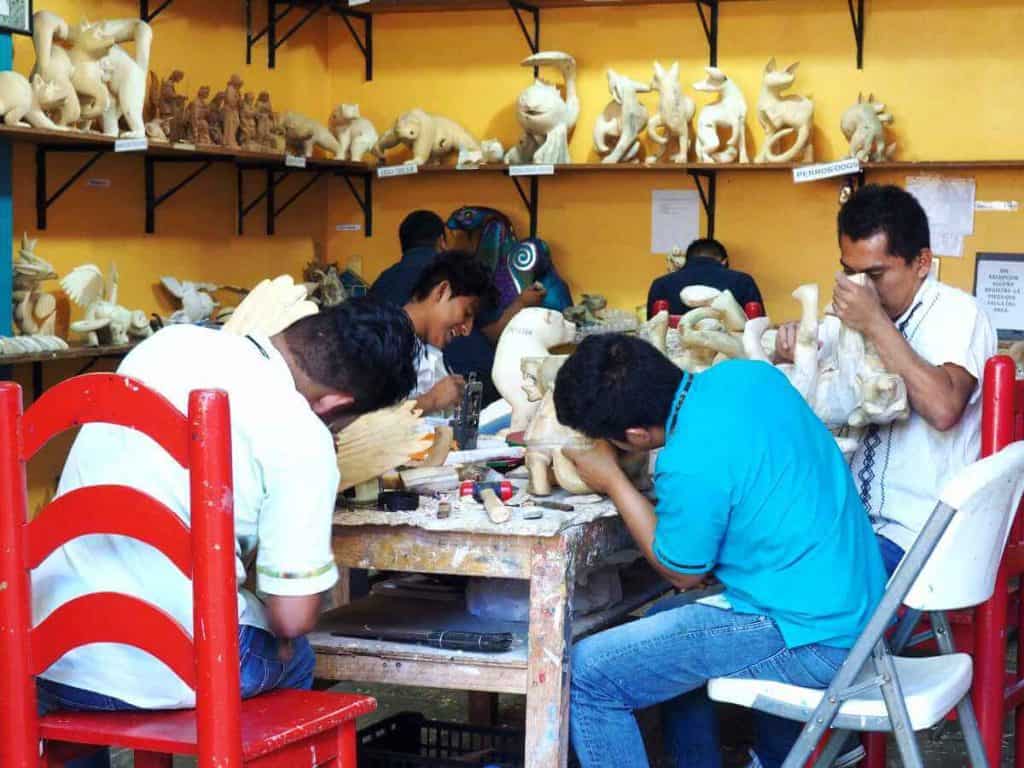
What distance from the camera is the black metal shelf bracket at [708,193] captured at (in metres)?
6.28

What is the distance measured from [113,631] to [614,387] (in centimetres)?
94

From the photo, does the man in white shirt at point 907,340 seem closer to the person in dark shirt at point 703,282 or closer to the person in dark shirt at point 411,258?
the person in dark shirt at point 411,258

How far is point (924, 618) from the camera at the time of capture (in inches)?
116

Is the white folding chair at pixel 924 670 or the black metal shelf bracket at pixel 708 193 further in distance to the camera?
the black metal shelf bracket at pixel 708 193

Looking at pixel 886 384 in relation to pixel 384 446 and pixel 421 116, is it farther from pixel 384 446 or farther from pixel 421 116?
pixel 421 116

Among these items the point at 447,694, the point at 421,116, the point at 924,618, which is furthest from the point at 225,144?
the point at 924,618

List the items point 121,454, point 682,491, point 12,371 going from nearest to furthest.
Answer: point 121,454 → point 682,491 → point 12,371

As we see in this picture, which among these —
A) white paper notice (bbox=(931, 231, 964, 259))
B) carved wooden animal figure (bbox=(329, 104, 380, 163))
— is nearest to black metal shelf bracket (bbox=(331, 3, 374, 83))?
carved wooden animal figure (bbox=(329, 104, 380, 163))

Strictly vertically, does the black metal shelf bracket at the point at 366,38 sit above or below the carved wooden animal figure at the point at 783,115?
above

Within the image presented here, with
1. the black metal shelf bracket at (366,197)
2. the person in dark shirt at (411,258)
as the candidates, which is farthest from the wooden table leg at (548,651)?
the black metal shelf bracket at (366,197)

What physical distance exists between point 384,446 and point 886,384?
98cm

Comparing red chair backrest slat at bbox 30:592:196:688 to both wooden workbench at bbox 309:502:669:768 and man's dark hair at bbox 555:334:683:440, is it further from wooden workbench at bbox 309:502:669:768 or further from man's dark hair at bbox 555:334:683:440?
man's dark hair at bbox 555:334:683:440

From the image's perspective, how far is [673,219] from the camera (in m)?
6.38

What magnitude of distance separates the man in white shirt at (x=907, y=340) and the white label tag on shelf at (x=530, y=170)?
3.12 metres
